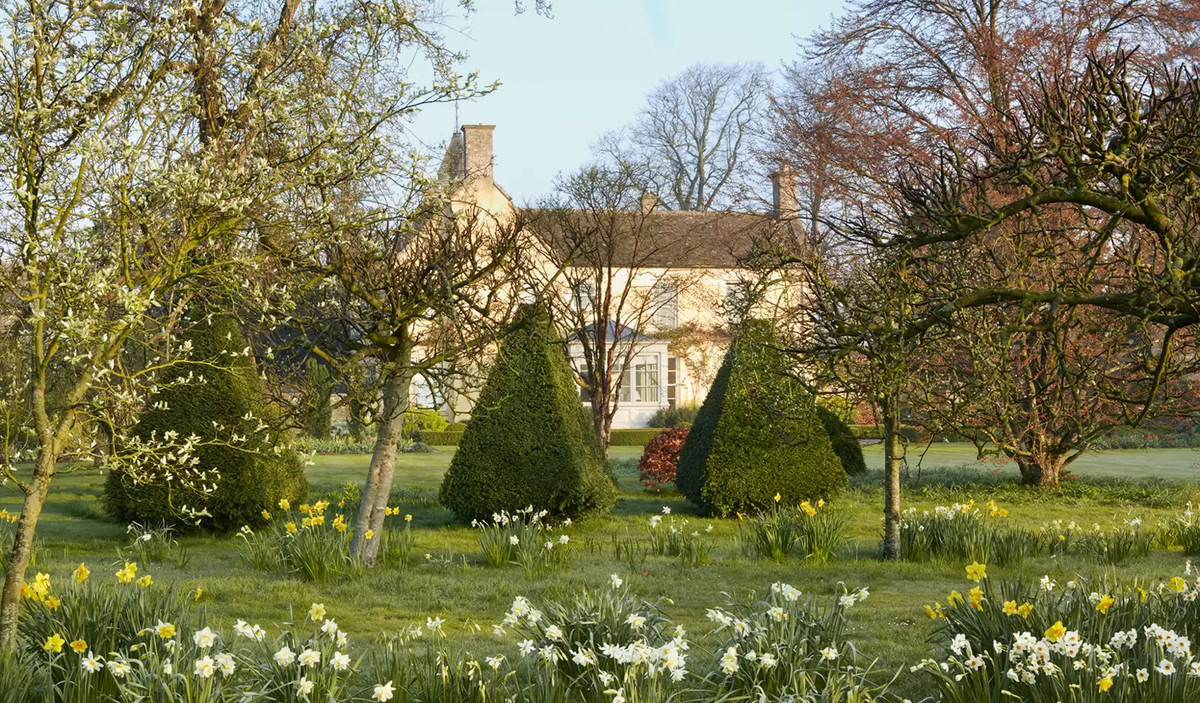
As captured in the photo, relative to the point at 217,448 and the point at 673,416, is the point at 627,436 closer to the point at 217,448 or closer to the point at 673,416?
the point at 673,416

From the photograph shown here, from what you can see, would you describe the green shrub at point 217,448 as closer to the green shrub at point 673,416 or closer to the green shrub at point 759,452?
the green shrub at point 759,452

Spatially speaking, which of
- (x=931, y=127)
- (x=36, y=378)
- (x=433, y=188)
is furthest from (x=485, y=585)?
(x=931, y=127)

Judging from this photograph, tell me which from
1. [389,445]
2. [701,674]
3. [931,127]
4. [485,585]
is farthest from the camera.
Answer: [931,127]

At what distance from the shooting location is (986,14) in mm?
17641

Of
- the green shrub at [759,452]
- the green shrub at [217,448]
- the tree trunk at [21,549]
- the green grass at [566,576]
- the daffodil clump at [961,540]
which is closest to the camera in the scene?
the tree trunk at [21,549]

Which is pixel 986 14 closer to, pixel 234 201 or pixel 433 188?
pixel 433 188

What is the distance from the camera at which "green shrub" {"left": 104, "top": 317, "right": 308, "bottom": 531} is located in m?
10.9

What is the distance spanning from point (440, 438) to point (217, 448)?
1575 centimetres

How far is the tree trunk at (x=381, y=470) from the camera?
28.8 feet

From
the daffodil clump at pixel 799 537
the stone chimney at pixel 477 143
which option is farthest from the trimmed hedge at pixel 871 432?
the stone chimney at pixel 477 143

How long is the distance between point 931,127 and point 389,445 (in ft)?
36.2

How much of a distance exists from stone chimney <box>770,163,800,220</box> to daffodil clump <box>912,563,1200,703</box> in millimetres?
14408

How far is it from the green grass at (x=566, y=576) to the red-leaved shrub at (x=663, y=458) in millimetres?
1517

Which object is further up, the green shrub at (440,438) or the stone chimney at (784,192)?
the stone chimney at (784,192)
